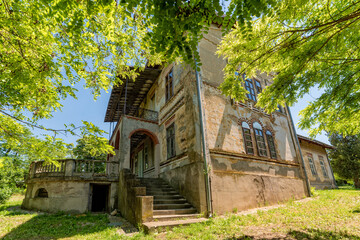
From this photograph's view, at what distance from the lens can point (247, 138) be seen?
9531mm

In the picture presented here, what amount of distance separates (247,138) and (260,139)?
1.19 m

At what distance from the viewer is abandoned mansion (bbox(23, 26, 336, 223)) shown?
278 inches

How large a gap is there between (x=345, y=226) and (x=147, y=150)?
11.4 metres

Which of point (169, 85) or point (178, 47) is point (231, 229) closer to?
point (178, 47)

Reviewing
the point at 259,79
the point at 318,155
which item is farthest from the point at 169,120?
the point at 318,155

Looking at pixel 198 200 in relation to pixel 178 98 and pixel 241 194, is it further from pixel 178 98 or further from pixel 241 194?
pixel 178 98

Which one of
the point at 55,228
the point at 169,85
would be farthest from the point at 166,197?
the point at 169,85

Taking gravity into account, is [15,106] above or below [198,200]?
above

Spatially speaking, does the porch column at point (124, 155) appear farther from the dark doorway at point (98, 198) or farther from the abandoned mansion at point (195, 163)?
the dark doorway at point (98, 198)

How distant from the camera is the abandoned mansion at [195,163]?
23.2 ft

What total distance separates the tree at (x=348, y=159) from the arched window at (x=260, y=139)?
1789 centimetres

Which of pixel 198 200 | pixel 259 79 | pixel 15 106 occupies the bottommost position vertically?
pixel 198 200

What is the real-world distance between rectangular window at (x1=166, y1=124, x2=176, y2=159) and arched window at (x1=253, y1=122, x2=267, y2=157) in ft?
15.1

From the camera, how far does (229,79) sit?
549 centimetres
